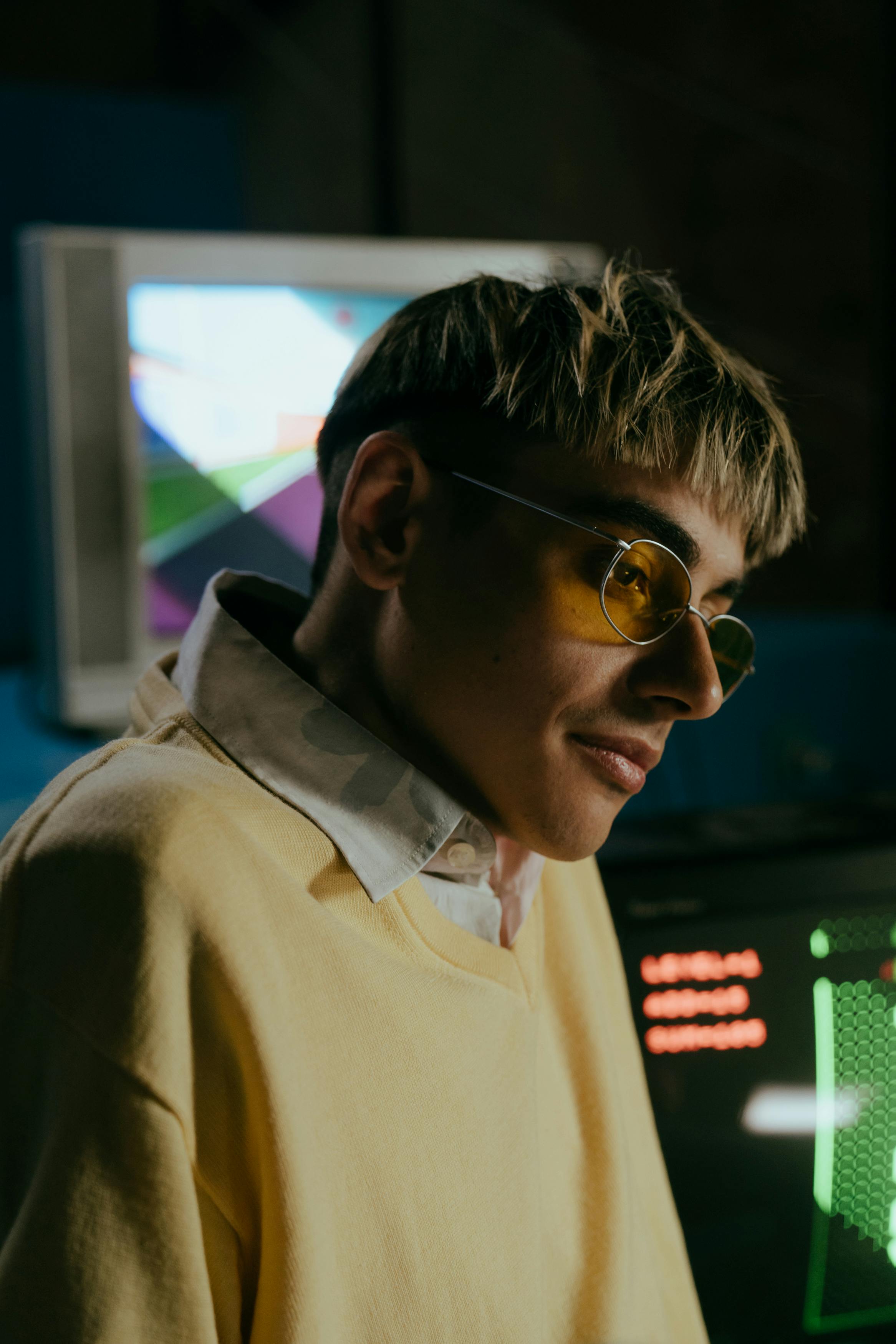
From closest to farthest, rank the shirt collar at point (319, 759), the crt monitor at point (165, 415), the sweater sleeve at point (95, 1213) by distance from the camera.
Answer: the sweater sleeve at point (95, 1213)
the shirt collar at point (319, 759)
the crt monitor at point (165, 415)

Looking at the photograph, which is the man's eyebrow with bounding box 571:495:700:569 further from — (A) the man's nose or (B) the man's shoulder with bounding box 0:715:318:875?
(B) the man's shoulder with bounding box 0:715:318:875

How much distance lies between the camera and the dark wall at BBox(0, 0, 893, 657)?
183 centimetres

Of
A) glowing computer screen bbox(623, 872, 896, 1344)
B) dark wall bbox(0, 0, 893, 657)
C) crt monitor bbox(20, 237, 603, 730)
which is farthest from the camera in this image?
dark wall bbox(0, 0, 893, 657)

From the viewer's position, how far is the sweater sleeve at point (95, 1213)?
489 mm

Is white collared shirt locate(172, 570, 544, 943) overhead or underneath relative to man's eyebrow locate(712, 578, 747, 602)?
underneath

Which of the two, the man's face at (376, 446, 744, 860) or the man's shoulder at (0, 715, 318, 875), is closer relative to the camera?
the man's shoulder at (0, 715, 318, 875)

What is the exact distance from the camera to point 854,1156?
0.98m

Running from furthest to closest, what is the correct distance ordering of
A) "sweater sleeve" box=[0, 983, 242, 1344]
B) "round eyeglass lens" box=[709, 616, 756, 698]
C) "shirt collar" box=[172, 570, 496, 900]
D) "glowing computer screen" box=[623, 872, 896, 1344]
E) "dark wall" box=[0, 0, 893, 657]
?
1. "dark wall" box=[0, 0, 893, 657]
2. "glowing computer screen" box=[623, 872, 896, 1344]
3. "round eyeglass lens" box=[709, 616, 756, 698]
4. "shirt collar" box=[172, 570, 496, 900]
5. "sweater sleeve" box=[0, 983, 242, 1344]

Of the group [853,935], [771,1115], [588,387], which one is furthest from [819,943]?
[588,387]

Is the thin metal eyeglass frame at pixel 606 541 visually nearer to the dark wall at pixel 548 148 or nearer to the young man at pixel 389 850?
the young man at pixel 389 850

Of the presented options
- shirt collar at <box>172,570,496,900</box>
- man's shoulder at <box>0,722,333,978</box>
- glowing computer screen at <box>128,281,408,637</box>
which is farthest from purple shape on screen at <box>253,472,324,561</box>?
man's shoulder at <box>0,722,333,978</box>

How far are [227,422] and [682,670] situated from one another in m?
0.97

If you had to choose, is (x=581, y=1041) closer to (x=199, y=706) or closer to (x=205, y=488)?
(x=199, y=706)

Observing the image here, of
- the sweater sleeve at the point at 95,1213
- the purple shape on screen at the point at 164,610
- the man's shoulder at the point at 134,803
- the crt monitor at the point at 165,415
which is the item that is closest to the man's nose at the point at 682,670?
the man's shoulder at the point at 134,803
